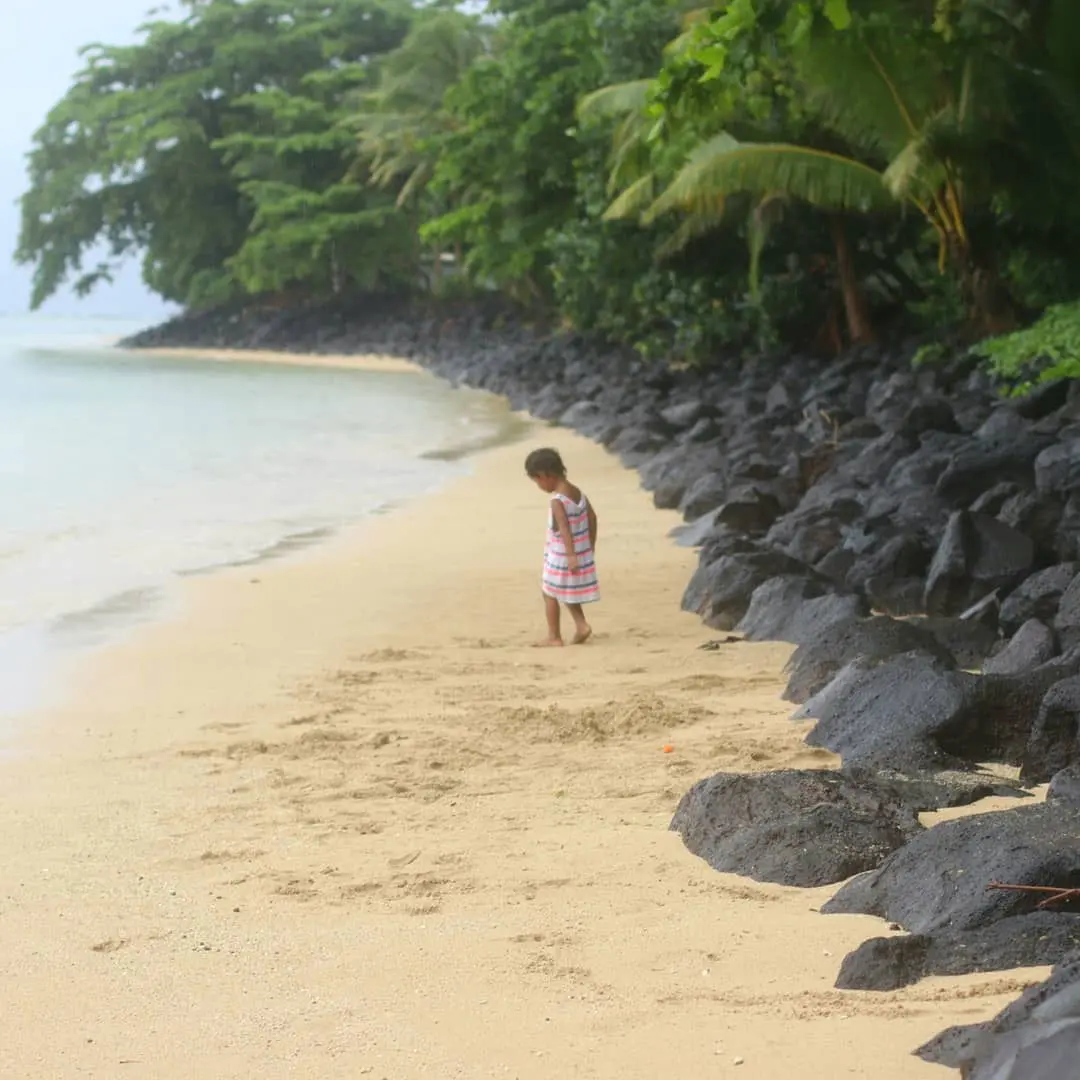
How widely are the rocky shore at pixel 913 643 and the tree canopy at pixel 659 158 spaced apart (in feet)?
6.12

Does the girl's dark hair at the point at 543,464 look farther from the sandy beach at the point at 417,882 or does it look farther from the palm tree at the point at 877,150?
the palm tree at the point at 877,150

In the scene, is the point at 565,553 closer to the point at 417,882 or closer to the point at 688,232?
the point at 417,882

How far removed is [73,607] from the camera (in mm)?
9406

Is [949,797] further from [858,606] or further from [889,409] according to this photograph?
[889,409]

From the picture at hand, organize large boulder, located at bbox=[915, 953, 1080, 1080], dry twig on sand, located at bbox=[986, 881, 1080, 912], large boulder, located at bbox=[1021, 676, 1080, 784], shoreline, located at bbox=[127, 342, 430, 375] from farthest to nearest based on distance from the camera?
shoreline, located at bbox=[127, 342, 430, 375] < large boulder, located at bbox=[1021, 676, 1080, 784] < dry twig on sand, located at bbox=[986, 881, 1080, 912] < large boulder, located at bbox=[915, 953, 1080, 1080]

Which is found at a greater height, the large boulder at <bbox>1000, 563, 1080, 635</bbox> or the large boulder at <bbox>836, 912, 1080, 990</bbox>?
the large boulder at <bbox>1000, 563, 1080, 635</bbox>

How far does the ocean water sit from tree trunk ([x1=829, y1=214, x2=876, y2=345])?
4.41 metres

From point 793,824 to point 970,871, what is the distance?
0.70 meters

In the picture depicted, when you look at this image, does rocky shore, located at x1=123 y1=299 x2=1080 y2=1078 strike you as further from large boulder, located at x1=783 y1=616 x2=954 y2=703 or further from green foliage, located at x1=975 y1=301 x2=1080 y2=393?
green foliage, located at x1=975 y1=301 x2=1080 y2=393

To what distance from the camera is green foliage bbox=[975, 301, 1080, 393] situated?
14.4 m

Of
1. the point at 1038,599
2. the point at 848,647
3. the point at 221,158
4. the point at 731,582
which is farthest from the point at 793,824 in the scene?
the point at 221,158

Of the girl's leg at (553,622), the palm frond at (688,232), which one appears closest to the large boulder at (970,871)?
the girl's leg at (553,622)

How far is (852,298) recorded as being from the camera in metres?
21.1

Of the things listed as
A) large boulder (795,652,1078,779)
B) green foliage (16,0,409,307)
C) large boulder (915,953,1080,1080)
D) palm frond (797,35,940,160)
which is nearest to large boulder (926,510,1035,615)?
large boulder (795,652,1078,779)
